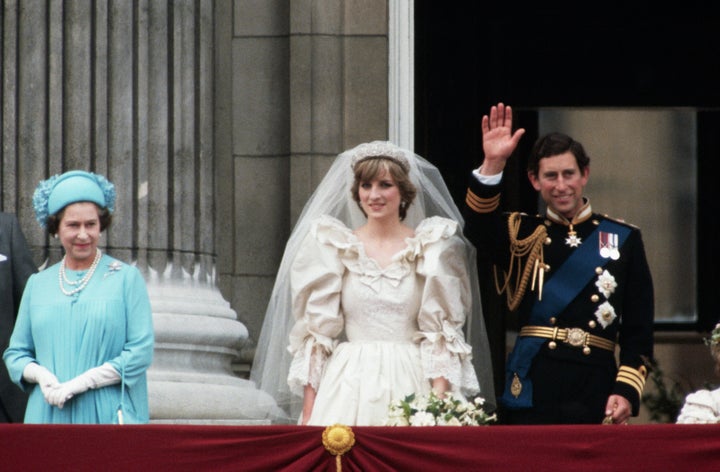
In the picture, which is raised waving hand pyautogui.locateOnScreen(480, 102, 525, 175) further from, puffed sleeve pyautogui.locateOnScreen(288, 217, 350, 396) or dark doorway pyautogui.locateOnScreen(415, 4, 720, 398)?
dark doorway pyautogui.locateOnScreen(415, 4, 720, 398)

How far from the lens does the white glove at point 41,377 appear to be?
23.6ft

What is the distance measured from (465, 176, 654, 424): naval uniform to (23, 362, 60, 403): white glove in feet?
5.72

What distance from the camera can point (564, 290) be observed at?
7.47 m

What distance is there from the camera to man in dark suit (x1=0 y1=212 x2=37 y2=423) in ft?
25.8

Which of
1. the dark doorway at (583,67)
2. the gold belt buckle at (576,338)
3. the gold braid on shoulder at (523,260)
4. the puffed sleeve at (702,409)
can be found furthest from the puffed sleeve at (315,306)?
the dark doorway at (583,67)

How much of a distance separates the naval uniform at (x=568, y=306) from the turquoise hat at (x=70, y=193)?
1.46 metres

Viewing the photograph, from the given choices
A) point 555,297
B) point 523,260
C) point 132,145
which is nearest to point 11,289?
point 132,145

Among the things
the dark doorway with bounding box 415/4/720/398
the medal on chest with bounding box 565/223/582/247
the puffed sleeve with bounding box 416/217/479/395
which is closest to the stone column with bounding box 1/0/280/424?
the puffed sleeve with bounding box 416/217/479/395

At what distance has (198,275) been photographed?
29.6ft

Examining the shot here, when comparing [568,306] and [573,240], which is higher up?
[573,240]

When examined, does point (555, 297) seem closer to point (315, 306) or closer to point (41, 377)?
point (315, 306)

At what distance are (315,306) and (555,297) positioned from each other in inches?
37.8

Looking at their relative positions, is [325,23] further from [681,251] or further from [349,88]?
[681,251]

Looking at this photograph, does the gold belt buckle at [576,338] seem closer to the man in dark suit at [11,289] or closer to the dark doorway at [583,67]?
the man in dark suit at [11,289]
